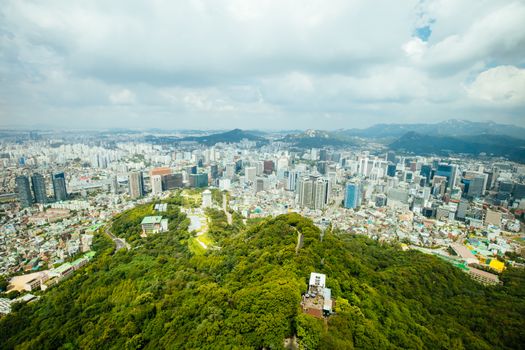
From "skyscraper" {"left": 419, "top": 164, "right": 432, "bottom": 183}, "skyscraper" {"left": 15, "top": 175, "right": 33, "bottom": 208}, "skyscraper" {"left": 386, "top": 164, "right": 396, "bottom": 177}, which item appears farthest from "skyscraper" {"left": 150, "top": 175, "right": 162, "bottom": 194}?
"skyscraper" {"left": 419, "top": 164, "right": 432, "bottom": 183}

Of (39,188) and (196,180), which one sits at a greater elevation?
(39,188)

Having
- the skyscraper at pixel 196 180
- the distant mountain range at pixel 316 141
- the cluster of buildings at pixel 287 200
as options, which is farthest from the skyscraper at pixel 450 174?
the distant mountain range at pixel 316 141

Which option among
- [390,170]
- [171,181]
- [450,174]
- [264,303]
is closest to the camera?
[264,303]

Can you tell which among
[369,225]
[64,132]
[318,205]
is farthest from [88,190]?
[64,132]

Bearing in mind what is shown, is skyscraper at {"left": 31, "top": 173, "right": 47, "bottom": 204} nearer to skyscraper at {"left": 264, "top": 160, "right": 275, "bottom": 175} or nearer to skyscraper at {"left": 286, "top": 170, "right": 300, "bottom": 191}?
skyscraper at {"left": 286, "top": 170, "right": 300, "bottom": 191}

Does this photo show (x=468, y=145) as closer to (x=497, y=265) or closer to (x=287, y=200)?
(x=287, y=200)

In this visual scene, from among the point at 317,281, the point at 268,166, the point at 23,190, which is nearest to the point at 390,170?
the point at 268,166
